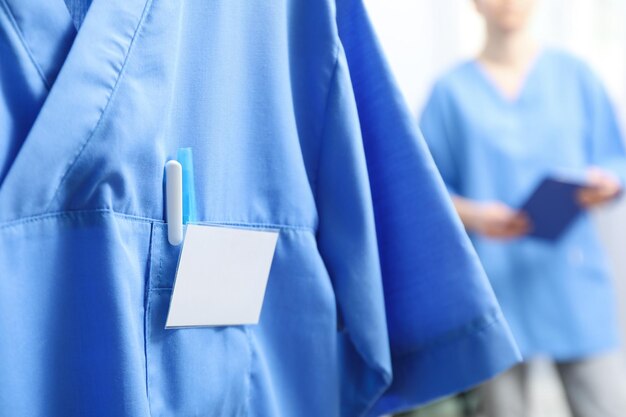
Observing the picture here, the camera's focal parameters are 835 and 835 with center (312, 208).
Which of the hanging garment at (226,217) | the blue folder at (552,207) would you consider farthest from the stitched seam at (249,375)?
the blue folder at (552,207)

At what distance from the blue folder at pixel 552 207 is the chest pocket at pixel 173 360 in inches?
37.5

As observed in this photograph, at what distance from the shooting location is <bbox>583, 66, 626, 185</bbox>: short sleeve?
162cm

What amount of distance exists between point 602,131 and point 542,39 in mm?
401

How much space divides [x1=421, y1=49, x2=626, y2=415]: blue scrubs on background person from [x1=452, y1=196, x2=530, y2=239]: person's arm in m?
0.03

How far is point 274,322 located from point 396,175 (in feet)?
0.51

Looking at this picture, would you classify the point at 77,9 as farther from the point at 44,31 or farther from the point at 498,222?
the point at 498,222

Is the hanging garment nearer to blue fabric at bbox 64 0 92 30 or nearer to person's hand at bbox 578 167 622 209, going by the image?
blue fabric at bbox 64 0 92 30

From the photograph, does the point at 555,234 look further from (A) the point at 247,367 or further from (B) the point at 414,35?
(A) the point at 247,367

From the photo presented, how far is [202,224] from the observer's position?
599mm

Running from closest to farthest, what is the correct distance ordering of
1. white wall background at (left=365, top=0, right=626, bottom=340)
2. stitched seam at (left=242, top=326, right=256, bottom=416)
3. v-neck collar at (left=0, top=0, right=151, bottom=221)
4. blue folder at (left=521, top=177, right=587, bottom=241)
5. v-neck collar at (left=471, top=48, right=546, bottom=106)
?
v-neck collar at (left=0, top=0, right=151, bottom=221), stitched seam at (left=242, top=326, right=256, bottom=416), blue folder at (left=521, top=177, right=587, bottom=241), v-neck collar at (left=471, top=48, right=546, bottom=106), white wall background at (left=365, top=0, right=626, bottom=340)

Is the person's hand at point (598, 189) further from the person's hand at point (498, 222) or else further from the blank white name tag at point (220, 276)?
the blank white name tag at point (220, 276)

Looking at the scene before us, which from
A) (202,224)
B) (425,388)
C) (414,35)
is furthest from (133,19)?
(414,35)

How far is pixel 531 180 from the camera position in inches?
61.6

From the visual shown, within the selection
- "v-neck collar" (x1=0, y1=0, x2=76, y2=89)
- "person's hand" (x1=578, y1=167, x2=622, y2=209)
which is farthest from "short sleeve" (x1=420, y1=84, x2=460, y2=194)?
"v-neck collar" (x1=0, y1=0, x2=76, y2=89)
